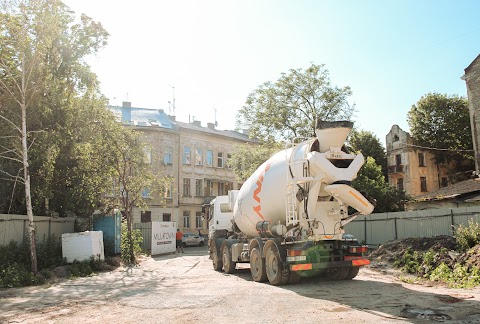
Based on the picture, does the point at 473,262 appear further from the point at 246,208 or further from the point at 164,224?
the point at 164,224

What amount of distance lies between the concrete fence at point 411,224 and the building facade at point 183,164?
2484 cm

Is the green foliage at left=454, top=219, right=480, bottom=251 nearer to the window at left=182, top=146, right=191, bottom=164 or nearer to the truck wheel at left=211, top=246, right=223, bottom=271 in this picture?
→ the truck wheel at left=211, top=246, right=223, bottom=271

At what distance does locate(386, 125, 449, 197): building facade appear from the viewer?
52156 millimetres

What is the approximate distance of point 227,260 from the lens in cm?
1622

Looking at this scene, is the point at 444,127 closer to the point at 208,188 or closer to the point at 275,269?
the point at 208,188

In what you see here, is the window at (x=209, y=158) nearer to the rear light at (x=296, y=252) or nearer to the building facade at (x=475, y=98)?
the building facade at (x=475, y=98)

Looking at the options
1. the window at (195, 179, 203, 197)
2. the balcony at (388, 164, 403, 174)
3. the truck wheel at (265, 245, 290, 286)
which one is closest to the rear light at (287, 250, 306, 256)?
the truck wheel at (265, 245, 290, 286)

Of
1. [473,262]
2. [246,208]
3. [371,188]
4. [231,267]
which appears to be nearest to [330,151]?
[246,208]

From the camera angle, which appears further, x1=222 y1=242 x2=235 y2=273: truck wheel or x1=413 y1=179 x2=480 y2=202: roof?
x1=413 y1=179 x2=480 y2=202: roof

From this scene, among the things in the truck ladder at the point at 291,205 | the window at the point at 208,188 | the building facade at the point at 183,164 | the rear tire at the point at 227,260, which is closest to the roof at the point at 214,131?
the building facade at the point at 183,164

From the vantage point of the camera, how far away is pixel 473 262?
468 inches

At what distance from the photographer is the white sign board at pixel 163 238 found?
27136 mm

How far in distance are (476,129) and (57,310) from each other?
96.4 ft

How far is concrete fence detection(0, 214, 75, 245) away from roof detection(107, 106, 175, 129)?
25900mm
